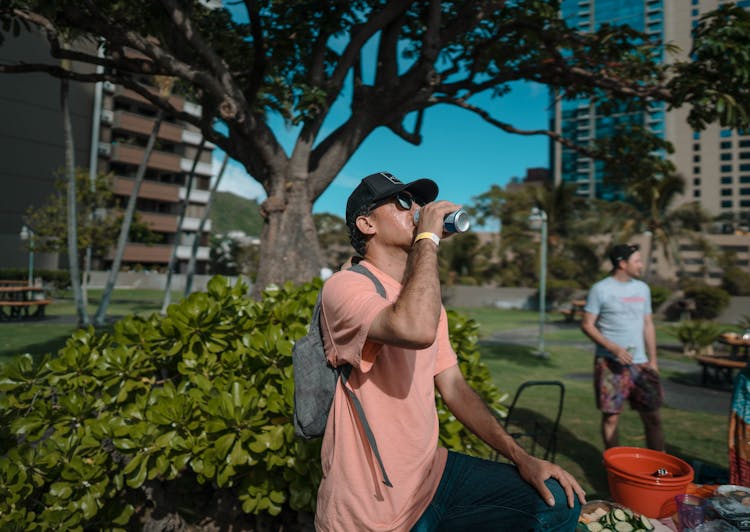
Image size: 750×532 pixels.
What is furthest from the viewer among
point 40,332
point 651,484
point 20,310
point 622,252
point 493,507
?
point 20,310

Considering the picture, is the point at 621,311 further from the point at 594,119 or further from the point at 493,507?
the point at 594,119

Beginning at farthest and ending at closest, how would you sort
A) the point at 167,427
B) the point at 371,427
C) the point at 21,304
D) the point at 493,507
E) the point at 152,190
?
the point at 152,190 < the point at 21,304 < the point at 167,427 < the point at 493,507 < the point at 371,427

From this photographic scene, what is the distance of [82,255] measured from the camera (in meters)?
32.7

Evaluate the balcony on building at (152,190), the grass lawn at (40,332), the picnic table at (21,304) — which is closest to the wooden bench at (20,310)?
the picnic table at (21,304)

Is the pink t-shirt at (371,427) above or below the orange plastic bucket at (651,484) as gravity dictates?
above

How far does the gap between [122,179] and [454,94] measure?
4830 cm

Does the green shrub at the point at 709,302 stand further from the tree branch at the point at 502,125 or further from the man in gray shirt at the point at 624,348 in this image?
the man in gray shirt at the point at 624,348

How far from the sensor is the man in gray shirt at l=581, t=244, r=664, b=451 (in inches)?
166

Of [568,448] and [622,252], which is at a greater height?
[622,252]

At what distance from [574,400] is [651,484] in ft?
19.1

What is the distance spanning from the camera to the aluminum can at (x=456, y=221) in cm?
151

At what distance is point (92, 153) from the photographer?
42.1m

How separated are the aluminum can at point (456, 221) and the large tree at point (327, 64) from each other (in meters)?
4.06

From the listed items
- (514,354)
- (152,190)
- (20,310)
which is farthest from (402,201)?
(152,190)
